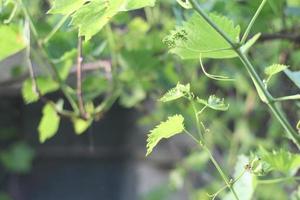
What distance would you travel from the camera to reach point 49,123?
2.94ft

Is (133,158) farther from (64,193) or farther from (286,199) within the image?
(286,199)

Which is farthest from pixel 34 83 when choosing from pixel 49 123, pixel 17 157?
pixel 17 157

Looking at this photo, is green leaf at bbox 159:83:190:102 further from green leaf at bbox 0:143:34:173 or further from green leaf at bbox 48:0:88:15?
green leaf at bbox 0:143:34:173

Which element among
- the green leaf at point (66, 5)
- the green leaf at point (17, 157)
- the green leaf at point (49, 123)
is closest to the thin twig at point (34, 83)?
the green leaf at point (49, 123)

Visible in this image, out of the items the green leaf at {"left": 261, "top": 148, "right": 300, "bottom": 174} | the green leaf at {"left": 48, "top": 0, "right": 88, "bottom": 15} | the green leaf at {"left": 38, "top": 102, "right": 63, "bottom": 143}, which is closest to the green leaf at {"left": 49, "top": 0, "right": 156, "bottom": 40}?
the green leaf at {"left": 48, "top": 0, "right": 88, "bottom": 15}

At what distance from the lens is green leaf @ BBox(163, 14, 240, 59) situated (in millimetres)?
514

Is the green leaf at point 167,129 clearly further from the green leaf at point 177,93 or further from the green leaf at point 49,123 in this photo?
the green leaf at point 49,123

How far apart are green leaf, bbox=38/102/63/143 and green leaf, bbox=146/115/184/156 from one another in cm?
37

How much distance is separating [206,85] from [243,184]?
40.1 inches

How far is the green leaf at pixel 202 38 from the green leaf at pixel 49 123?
0.39 m

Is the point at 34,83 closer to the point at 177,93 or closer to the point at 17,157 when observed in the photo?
the point at 177,93

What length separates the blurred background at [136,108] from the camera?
3.04ft

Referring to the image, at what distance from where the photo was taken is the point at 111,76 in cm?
108

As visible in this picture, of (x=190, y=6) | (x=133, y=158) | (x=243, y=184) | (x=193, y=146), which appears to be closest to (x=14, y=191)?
(x=133, y=158)
